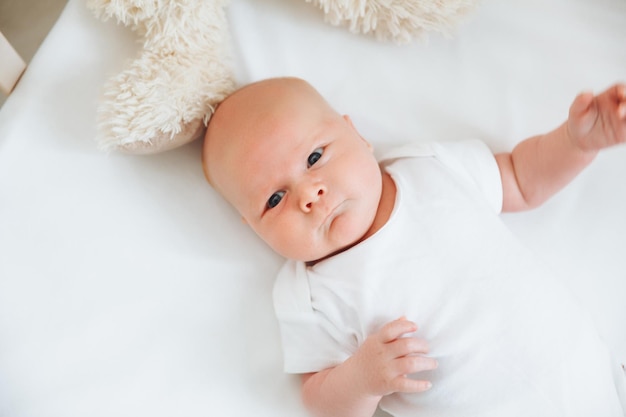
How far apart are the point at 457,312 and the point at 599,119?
35cm

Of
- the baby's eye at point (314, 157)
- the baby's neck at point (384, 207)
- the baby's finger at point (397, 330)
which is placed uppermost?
the baby's eye at point (314, 157)

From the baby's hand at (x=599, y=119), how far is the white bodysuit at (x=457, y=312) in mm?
177

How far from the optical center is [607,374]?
2.88ft

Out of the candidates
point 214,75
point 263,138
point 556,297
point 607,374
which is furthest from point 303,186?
point 607,374

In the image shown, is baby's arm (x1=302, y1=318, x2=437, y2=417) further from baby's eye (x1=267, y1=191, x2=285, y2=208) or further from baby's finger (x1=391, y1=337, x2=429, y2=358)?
baby's eye (x1=267, y1=191, x2=285, y2=208)

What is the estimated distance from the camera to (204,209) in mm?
1024

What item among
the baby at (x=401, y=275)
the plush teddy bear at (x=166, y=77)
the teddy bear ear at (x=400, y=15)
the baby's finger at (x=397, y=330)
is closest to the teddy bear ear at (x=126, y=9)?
the plush teddy bear at (x=166, y=77)

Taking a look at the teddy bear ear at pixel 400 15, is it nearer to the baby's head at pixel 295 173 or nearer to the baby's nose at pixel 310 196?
the baby's head at pixel 295 173

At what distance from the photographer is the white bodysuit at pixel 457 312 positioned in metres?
0.83

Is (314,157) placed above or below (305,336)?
above

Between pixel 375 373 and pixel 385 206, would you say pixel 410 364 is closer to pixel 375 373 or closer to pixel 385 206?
pixel 375 373

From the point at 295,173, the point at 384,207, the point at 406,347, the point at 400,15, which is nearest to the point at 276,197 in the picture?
the point at 295,173

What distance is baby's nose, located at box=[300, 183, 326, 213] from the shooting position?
83cm

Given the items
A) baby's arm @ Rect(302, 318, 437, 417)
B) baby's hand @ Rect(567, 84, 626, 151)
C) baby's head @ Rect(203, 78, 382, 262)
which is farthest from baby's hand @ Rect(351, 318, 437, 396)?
baby's hand @ Rect(567, 84, 626, 151)
